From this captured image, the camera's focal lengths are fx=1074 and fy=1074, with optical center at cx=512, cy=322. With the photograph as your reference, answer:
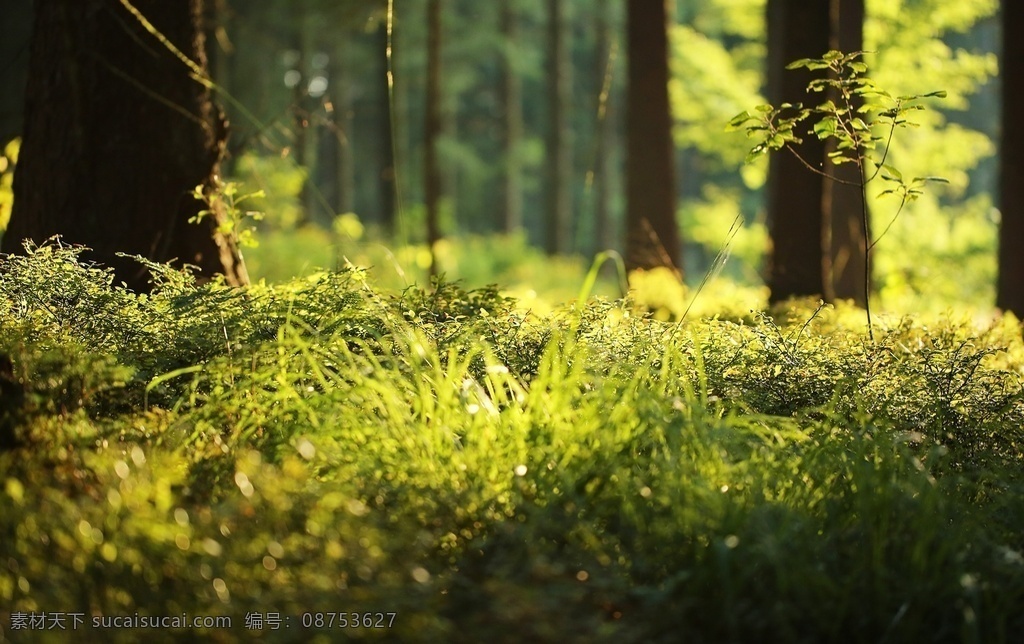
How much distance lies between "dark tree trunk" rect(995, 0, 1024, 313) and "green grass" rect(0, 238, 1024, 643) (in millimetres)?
5659

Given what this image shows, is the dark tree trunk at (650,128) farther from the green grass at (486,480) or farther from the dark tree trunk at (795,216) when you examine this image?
the green grass at (486,480)

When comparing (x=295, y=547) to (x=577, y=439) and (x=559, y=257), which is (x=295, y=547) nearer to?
(x=577, y=439)

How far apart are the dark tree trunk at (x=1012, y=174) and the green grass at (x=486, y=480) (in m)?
5.66

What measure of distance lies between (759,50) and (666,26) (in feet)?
29.4

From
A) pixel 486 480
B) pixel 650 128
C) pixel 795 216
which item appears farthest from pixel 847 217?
pixel 486 480

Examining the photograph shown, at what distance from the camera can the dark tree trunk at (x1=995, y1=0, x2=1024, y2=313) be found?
9.77 meters

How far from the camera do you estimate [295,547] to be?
271 cm

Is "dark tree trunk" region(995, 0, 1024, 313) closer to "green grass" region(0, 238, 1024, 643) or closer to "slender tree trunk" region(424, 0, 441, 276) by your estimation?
"green grass" region(0, 238, 1024, 643)

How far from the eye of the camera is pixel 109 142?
5832 mm

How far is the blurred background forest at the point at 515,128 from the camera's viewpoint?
40.2 ft

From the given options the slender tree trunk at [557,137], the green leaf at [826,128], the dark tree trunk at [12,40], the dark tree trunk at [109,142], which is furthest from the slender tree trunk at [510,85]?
the green leaf at [826,128]

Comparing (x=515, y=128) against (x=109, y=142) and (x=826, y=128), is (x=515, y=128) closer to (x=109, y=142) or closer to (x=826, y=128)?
(x=109, y=142)

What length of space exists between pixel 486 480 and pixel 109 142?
362 centimetres

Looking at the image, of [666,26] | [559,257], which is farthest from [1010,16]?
[559,257]
